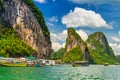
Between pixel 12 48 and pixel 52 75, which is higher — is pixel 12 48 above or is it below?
above

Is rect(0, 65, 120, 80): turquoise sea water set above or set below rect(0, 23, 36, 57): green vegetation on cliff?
below

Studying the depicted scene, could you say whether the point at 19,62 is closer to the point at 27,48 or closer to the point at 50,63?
the point at 50,63

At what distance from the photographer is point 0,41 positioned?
188 m

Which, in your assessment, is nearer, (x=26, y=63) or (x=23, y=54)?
(x=26, y=63)

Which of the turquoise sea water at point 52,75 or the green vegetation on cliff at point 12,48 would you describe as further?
the green vegetation on cliff at point 12,48

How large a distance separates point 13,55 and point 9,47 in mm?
5564

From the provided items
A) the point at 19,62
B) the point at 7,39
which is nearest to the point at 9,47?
the point at 7,39

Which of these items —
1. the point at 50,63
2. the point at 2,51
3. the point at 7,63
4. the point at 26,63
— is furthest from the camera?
the point at 50,63

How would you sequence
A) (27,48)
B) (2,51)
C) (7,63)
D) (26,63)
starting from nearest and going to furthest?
(7,63) → (26,63) → (2,51) → (27,48)

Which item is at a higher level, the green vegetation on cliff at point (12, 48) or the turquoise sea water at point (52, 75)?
the green vegetation on cliff at point (12, 48)

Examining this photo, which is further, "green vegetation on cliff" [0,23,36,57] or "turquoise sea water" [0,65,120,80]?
"green vegetation on cliff" [0,23,36,57]

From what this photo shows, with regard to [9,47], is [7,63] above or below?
below

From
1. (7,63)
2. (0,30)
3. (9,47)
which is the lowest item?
(7,63)

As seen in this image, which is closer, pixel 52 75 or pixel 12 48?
pixel 52 75
